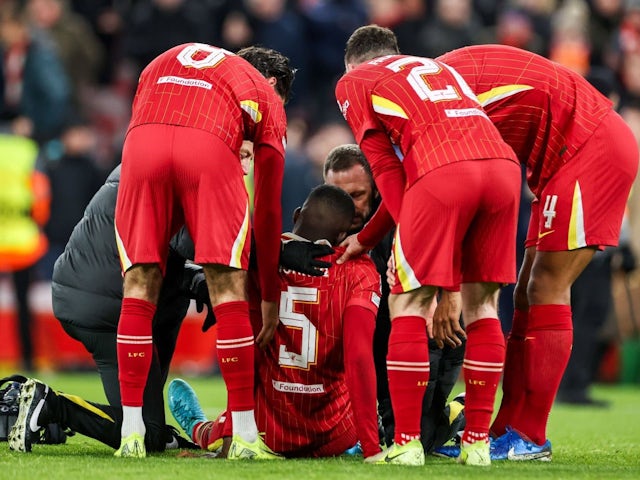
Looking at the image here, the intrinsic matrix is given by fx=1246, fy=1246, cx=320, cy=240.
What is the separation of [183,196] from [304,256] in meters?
0.59

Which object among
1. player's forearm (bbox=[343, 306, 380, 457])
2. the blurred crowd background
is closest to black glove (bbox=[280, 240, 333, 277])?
player's forearm (bbox=[343, 306, 380, 457])

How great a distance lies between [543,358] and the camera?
5.84 m

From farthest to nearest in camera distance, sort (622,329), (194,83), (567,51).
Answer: (567,51) → (622,329) → (194,83)

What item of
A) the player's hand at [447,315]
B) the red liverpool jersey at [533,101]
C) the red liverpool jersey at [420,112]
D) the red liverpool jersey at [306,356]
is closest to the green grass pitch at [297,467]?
the red liverpool jersey at [306,356]

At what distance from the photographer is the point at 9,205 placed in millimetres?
13055

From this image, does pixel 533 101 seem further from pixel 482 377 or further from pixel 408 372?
pixel 408 372

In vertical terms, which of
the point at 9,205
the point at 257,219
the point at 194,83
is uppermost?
the point at 194,83

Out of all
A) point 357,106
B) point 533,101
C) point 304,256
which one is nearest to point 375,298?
point 304,256

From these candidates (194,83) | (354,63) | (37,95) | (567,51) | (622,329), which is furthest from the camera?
(567,51)

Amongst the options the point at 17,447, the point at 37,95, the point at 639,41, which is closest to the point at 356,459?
the point at 17,447

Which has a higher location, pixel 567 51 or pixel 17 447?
pixel 567 51

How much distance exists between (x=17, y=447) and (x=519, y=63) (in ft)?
9.52

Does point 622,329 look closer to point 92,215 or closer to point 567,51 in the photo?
point 567,51

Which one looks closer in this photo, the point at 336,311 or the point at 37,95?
the point at 336,311
